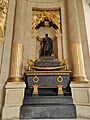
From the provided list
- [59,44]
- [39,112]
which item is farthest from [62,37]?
[39,112]

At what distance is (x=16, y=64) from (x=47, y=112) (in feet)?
6.67

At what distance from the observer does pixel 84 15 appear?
22.6ft

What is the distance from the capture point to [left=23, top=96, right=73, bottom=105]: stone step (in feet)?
16.2

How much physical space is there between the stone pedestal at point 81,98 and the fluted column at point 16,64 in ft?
6.11

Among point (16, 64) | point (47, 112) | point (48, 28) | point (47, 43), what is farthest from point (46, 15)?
point (47, 112)

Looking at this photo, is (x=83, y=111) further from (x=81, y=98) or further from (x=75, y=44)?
(x=75, y=44)

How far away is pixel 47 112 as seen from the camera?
15.3ft

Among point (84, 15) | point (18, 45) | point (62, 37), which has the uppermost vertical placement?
point (84, 15)

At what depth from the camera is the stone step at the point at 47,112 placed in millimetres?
4621

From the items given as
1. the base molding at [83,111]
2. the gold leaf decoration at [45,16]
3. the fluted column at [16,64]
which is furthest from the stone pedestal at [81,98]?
the gold leaf decoration at [45,16]

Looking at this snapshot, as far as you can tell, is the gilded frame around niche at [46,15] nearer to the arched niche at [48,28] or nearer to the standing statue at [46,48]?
the arched niche at [48,28]

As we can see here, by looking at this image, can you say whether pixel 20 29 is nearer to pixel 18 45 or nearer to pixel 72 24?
pixel 18 45

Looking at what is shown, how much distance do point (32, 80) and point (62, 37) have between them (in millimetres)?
2364

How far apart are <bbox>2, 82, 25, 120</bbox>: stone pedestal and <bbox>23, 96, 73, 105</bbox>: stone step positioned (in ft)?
0.80
